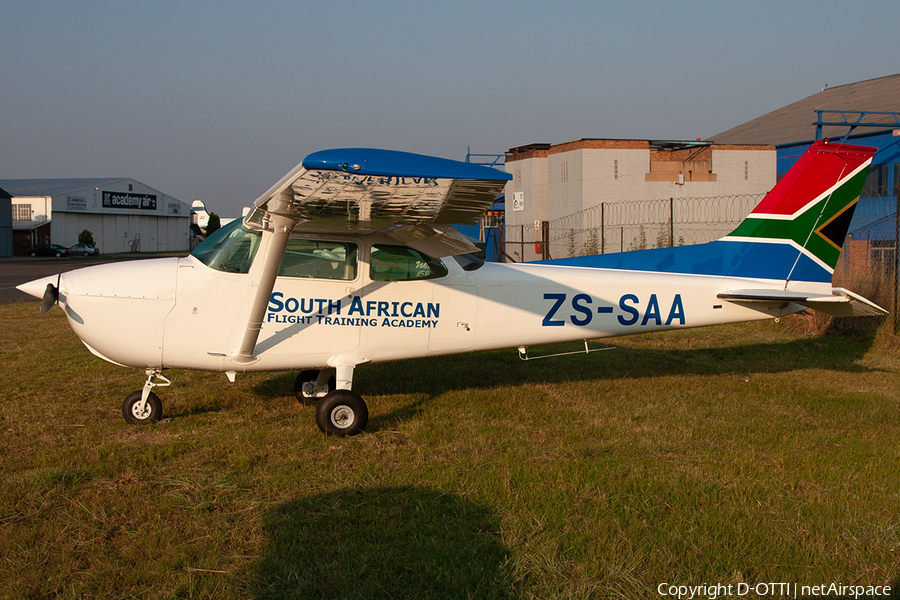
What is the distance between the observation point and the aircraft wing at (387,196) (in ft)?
12.3

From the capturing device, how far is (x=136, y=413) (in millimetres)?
5852

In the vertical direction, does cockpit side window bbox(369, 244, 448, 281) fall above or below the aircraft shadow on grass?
above

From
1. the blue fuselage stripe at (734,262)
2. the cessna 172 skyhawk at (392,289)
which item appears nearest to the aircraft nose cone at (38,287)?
the cessna 172 skyhawk at (392,289)

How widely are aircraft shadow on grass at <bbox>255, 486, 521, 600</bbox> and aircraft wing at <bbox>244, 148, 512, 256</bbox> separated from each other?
1.95 metres

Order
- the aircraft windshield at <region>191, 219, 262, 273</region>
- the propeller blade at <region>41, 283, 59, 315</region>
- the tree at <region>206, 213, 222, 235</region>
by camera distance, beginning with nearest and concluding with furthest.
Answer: the propeller blade at <region>41, 283, 59, 315</region> → the aircraft windshield at <region>191, 219, 262, 273</region> → the tree at <region>206, 213, 222, 235</region>

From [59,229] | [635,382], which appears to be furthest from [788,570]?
[59,229]

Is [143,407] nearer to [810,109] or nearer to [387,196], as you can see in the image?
[387,196]

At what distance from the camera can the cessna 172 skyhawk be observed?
5.52m

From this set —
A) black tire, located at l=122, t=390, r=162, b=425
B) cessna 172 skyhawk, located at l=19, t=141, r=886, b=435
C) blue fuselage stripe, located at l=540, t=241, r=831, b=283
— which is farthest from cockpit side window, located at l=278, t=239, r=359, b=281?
blue fuselage stripe, located at l=540, t=241, r=831, b=283

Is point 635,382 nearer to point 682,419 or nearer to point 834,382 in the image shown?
point 682,419

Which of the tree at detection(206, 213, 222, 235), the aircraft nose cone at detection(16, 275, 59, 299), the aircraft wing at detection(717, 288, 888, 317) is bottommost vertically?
the aircraft wing at detection(717, 288, 888, 317)

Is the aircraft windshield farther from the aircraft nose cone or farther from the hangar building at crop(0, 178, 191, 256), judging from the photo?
the hangar building at crop(0, 178, 191, 256)
